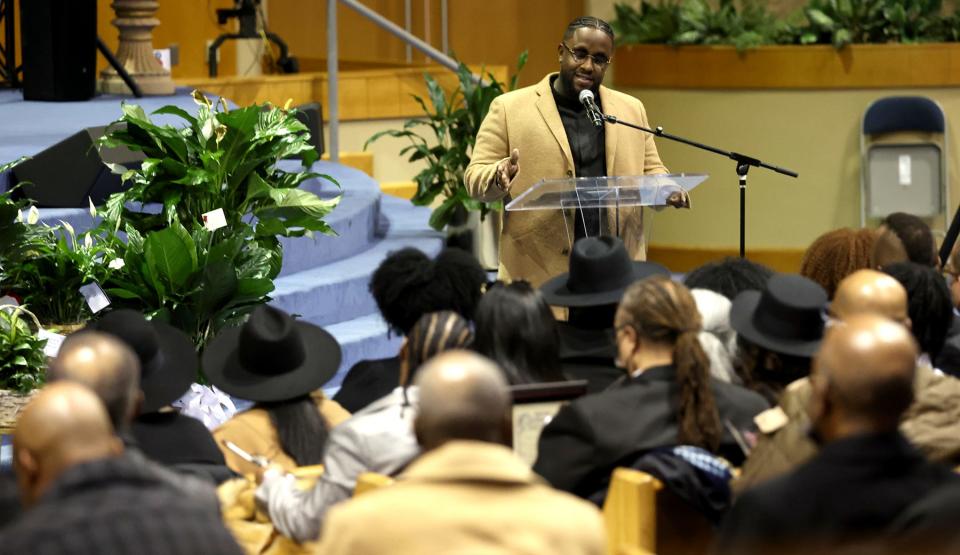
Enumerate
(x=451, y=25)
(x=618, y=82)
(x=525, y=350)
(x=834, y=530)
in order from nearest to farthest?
(x=834, y=530) < (x=525, y=350) < (x=618, y=82) < (x=451, y=25)

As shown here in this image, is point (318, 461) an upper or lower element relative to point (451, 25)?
lower

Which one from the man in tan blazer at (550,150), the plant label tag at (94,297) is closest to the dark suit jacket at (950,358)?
the man in tan blazer at (550,150)

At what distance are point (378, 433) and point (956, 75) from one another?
6693mm

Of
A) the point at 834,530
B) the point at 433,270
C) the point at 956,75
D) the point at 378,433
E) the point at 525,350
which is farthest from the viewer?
the point at 956,75

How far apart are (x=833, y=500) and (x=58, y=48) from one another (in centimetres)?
661

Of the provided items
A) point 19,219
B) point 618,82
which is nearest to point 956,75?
point 618,82

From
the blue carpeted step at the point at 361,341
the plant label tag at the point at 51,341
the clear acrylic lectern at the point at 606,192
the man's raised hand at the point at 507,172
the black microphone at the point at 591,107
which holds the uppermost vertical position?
the black microphone at the point at 591,107

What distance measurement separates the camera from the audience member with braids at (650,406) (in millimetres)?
3072

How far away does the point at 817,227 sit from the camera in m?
9.20

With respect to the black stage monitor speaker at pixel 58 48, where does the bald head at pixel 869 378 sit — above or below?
below

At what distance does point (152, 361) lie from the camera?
3.50m

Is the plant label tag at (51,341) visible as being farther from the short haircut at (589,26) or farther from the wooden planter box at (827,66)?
the wooden planter box at (827,66)

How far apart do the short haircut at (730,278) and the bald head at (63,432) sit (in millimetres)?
1939

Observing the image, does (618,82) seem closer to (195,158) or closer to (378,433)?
(195,158)
